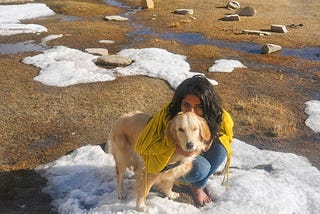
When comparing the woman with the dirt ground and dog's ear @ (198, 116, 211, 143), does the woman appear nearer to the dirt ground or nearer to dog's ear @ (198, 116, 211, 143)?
dog's ear @ (198, 116, 211, 143)

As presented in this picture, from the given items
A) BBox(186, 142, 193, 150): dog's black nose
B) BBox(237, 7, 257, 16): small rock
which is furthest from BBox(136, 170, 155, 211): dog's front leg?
BBox(237, 7, 257, 16): small rock

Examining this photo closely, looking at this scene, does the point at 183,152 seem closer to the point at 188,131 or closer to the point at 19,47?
the point at 188,131

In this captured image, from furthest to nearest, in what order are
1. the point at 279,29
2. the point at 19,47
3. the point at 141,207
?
the point at 279,29 → the point at 19,47 → the point at 141,207

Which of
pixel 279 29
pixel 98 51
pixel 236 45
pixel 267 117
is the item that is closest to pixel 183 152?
pixel 267 117

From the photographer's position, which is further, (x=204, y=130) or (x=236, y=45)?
(x=236, y=45)

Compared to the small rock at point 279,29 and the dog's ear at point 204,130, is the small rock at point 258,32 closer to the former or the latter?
the small rock at point 279,29

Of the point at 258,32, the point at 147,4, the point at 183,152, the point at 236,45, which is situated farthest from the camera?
the point at 147,4

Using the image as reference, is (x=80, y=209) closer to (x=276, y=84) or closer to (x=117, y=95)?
(x=117, y=95)

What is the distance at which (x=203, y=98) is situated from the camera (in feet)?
15.6

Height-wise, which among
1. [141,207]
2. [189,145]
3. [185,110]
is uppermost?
[185,110]

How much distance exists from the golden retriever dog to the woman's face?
21 cm

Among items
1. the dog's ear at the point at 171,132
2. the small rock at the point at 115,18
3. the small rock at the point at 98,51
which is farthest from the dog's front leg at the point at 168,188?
the small rock at the point at 115,18

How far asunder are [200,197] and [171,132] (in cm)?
177

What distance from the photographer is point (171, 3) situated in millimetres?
31500
